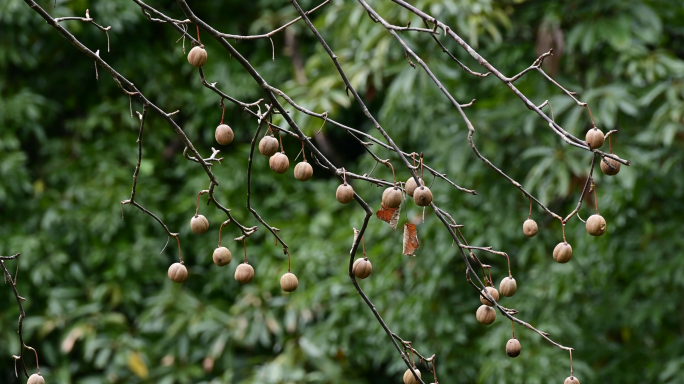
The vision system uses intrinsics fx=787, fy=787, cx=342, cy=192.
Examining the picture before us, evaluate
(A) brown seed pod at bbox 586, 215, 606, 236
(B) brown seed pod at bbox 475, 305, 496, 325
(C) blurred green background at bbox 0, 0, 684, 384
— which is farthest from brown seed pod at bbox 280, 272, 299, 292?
(C) blurred green background at bbox 0, 0, 684, 384

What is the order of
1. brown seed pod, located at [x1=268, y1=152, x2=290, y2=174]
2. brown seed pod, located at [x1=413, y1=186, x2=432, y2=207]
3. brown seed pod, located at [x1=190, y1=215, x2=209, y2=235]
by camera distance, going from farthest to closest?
1. brown seed pod, located at [x1=190, y1=215, x2=209, y2=235]
2. brown seed pod, located at [x1=268, y1=152, x2=290, y2=174]
3. brown seed pod, located at [x1=413, y1=186, x2=432, y2=207]

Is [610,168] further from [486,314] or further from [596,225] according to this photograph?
[486,314]

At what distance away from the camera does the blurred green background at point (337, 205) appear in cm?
237

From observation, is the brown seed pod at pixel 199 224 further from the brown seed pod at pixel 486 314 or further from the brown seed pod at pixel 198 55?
the brown seed pod at pixel 486 314

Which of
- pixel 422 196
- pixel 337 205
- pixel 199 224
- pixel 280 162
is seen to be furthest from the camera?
pixel 337 205

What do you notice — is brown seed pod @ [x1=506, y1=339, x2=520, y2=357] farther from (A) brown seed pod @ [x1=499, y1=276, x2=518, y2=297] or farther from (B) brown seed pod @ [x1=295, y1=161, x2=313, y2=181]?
(B) brown seed pod @ [x1=295, y1=161, x2=313, y2=181]

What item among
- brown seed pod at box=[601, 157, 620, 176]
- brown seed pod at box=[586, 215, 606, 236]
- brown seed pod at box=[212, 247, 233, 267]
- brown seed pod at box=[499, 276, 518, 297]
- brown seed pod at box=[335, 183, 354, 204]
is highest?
brown seed pod at box=[335, 183, 354, 204]

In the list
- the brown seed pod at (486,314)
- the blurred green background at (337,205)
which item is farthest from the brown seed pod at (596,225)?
the blurred green background at (337,205)

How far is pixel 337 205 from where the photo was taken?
318cm

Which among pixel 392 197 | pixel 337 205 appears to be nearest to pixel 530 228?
pixel 392 197

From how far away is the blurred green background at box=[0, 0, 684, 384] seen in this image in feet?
7.77

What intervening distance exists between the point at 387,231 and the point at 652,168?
0.92m

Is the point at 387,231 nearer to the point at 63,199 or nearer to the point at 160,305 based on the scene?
the point at 160,305

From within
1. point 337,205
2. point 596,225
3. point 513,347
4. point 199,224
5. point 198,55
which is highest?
point 198,55
